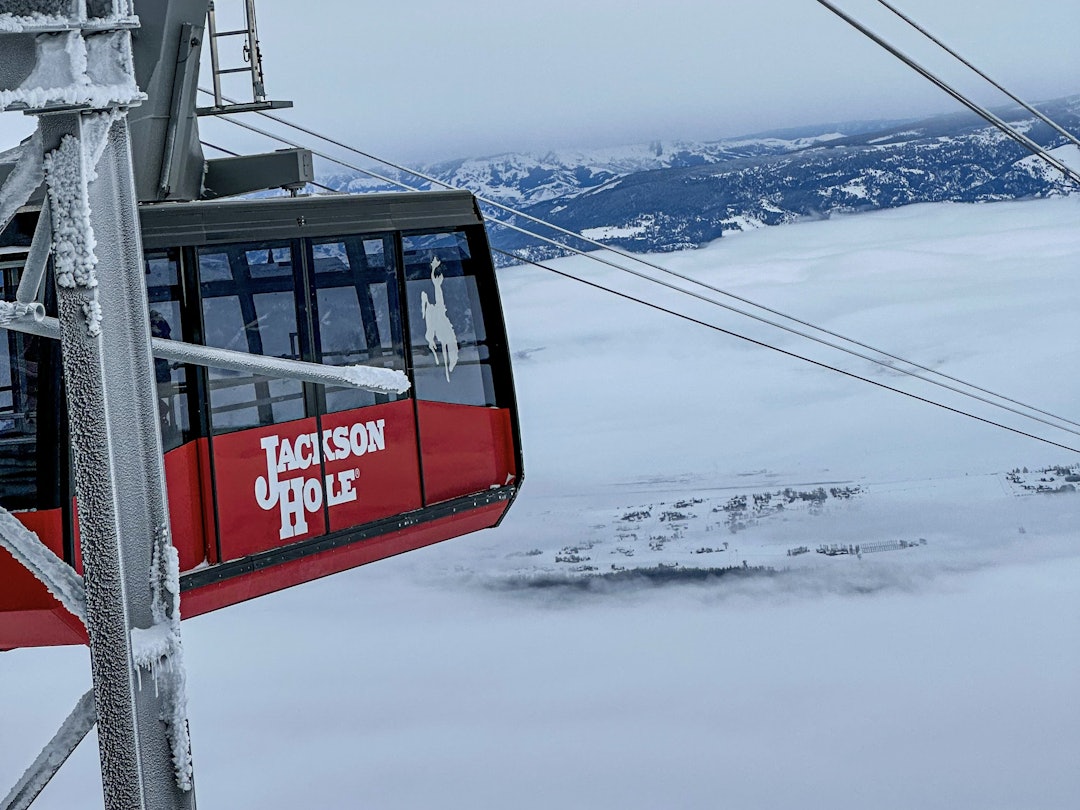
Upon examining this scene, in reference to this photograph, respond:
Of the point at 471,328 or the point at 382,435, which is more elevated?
the point at 471,328

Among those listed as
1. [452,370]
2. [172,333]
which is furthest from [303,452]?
[452,370]

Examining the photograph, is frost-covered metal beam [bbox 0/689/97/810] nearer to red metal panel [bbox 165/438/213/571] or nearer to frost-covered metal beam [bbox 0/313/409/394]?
frost-covered metal beam [bbox 0/313/409/394]

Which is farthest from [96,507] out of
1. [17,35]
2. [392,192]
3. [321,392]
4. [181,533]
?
[392,192]

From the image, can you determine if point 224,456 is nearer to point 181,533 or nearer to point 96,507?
point 181,533

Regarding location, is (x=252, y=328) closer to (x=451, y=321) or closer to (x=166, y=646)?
(x=451, y=321)

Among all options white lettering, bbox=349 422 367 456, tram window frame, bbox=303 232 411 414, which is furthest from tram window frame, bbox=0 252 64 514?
white lettering, bbox=349 422 367 456
